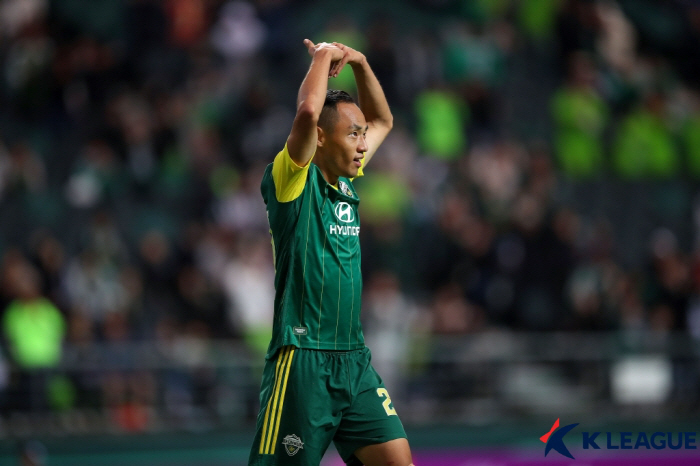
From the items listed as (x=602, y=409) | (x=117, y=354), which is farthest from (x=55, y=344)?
(x=602, y=409)

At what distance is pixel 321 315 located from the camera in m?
5.52

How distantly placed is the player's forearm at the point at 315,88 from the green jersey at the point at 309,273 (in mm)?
370

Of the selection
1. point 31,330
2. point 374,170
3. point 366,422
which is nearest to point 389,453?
point 366,422

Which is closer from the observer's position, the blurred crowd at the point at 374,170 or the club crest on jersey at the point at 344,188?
the club crest on jersey at the point at 344,188

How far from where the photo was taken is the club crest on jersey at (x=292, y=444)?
17.7 feet

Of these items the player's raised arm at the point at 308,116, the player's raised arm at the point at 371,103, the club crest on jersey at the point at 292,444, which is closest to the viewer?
the player's raised arm at the point at 308,116

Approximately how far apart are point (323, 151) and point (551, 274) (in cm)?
683

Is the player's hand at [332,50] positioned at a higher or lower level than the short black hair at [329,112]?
higher

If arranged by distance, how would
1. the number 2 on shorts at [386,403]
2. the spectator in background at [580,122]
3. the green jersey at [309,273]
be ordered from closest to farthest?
the green jersey at [309,273], the number 2 on shorts at [386,403], the spectator in background at [580,122]

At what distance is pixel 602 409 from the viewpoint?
36.9ft

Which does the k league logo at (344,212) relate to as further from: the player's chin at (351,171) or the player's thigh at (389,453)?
the player's thigh at (389,453)

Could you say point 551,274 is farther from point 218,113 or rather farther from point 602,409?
point 218,113

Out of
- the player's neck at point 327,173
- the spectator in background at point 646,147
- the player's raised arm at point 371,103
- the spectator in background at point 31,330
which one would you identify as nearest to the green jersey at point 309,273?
the player's neck at point 327,173

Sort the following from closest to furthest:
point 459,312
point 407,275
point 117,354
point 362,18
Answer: point 117,354 → point 459,312 → point 407,275 → point 362,18
